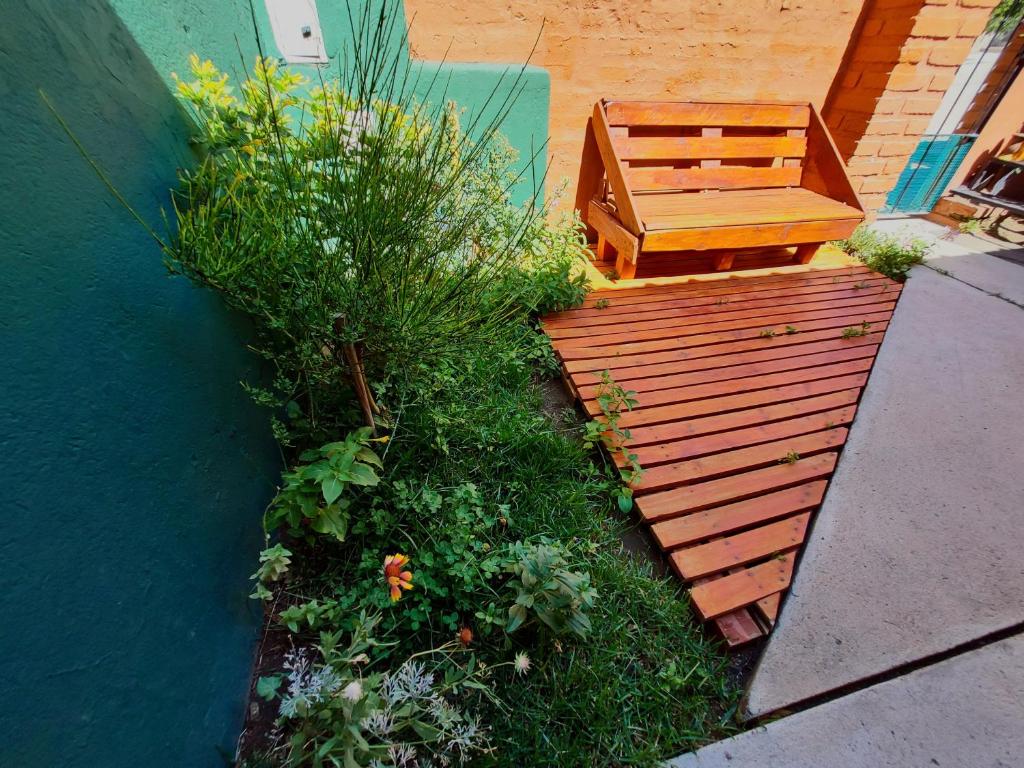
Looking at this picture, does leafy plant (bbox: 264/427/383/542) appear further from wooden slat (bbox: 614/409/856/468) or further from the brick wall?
the brick wall

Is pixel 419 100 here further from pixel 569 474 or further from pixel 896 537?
pixel 896 537

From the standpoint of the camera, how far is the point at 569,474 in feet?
6.81

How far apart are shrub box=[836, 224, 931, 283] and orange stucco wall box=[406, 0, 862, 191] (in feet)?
4.96

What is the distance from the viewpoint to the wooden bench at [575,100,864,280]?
11.1ft

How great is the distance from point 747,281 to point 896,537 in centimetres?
256

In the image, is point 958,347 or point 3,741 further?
point 958,347

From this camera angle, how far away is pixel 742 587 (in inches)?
65.8

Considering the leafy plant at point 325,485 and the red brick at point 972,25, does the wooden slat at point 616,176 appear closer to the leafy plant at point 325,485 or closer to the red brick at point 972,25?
the leafy plant at point 325,485

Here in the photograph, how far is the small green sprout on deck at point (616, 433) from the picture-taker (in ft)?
6.47

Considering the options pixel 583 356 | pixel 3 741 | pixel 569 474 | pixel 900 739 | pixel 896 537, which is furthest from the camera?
pixel 583 356

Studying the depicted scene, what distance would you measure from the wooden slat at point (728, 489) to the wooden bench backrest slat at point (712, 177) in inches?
104

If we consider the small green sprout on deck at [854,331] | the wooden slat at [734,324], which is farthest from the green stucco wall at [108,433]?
the small green sprout on deck at [854,331]

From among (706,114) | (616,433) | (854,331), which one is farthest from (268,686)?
(706,114)

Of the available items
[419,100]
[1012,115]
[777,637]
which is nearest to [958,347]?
[777,637]
